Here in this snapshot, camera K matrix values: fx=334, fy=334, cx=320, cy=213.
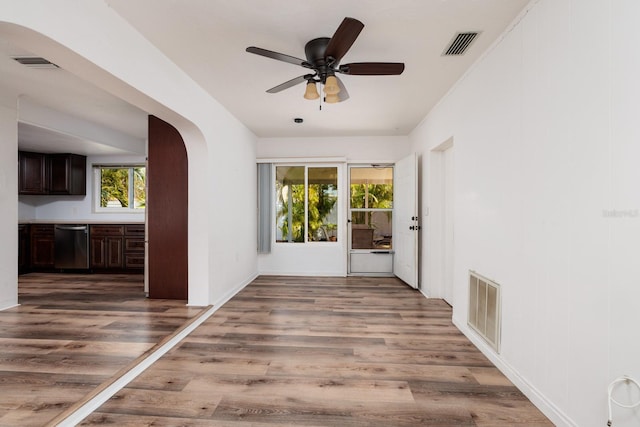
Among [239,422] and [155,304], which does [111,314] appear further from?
[239,422]

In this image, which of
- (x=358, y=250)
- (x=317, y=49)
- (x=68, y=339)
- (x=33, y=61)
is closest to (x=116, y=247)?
(x=68, y=339)

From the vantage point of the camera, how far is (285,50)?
2.69 metres

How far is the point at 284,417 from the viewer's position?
188cm

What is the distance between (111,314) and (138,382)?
5.66 feet

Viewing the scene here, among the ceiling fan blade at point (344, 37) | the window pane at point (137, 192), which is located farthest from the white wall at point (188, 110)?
the window pane at point (137, 192)

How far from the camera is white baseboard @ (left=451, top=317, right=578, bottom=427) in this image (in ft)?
5.84

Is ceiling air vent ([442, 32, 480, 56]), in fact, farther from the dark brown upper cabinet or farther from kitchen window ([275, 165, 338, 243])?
the dark brown upper cabinet

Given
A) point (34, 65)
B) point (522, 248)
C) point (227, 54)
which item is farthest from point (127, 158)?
point (522, 248)

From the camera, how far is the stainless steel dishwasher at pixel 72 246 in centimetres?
585

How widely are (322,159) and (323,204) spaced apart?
80 centimetres

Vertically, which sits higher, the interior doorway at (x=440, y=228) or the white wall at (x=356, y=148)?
the white wall at (x=356, y=148)

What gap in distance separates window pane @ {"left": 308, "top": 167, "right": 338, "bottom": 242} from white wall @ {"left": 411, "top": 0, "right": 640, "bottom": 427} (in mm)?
3332

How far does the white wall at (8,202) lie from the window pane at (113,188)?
9.18 ft

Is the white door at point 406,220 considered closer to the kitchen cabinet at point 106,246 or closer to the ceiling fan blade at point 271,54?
the ceiling fan blade at point 271,54
